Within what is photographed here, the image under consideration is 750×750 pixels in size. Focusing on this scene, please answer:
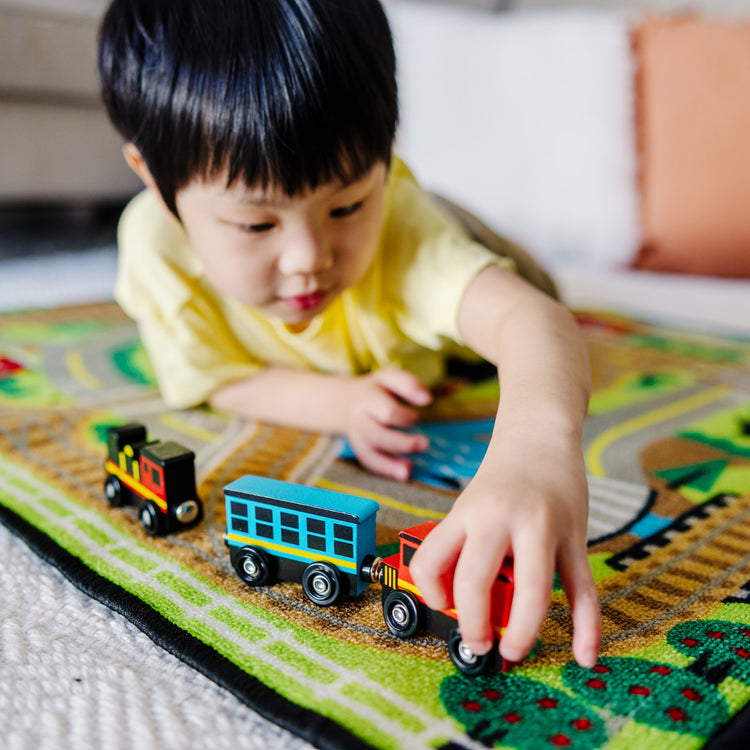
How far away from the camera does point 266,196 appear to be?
54cm

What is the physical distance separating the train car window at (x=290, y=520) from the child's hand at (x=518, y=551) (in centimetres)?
9

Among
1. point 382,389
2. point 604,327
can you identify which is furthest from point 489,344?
point 604,327

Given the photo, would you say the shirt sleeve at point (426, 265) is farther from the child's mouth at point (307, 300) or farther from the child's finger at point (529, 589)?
the child's finger at point (529, 589)

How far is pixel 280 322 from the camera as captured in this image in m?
0.76

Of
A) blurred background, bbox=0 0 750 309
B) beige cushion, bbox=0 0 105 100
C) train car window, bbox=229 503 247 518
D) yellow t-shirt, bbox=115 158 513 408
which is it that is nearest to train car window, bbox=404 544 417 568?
train car window, bbox=229 503 247 518

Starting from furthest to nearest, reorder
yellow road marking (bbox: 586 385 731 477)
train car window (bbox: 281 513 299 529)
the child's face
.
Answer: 1. yellow road marking (bbox: 586 385 731 477)
2. the child's face
3. train car window (bbox: 281 513 299 529)

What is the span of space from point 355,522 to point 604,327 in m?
0.83

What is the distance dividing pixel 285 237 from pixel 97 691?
12.9 inches

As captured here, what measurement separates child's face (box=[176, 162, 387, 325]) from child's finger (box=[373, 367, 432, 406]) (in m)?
0.09

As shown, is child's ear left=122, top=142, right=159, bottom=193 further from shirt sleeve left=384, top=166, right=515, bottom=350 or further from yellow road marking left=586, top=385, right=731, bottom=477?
yellow road marking left=586, top=385, right=731, bottom=477

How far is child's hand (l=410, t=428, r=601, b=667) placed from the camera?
13.2 inches

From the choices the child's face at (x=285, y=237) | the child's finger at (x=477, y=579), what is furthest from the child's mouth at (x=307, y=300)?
the child's finger at (x=477, y=579)

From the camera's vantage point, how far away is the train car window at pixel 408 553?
39 centimetres

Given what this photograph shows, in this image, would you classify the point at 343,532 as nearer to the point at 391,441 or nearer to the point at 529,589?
the point at 529,589
